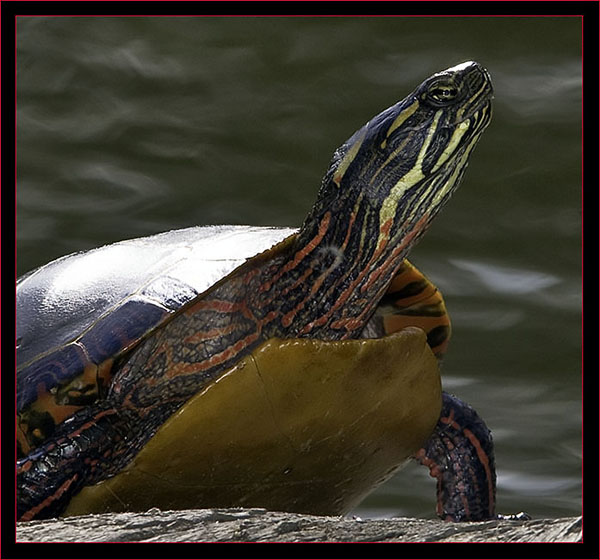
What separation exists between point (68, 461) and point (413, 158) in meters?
1.04

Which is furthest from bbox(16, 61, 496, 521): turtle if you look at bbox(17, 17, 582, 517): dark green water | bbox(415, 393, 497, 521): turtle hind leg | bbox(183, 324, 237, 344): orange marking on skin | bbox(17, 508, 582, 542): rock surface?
bbox(17, 17, 582, 517): dark green water

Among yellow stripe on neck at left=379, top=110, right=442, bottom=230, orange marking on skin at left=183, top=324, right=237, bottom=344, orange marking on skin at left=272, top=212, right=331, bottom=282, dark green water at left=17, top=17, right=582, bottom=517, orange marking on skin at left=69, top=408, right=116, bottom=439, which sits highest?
dark green water at left=17, top=17, right=582, bottom=517

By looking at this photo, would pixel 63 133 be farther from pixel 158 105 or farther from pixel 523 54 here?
pixel 523 54

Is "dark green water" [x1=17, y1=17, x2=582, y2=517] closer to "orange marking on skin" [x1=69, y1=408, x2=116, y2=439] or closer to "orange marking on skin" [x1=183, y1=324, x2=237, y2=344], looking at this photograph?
"orange marking on skin" [x1=183, y1=324, x2=237, y2=344]

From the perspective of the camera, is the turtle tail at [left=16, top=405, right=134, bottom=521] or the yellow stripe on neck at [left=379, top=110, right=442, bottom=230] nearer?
the turtle tail at [left=16, top=405, right=134, bottom=521]

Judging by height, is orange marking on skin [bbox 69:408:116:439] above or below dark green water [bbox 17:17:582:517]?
below

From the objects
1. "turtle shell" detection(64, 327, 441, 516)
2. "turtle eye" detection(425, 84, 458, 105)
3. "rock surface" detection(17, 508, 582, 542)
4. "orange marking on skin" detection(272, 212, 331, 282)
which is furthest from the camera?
"orange marking on skin" detection(272, 212, 331, 282)

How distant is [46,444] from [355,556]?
1.15m

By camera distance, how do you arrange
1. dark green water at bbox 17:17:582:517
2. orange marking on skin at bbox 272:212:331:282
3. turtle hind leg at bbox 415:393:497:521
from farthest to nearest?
1. dark green water at bbox 17:17:582:517
2. turtle hind leg at bbox 415:393:497:521
3. orange marking on skin at bbox 272:212:331:282

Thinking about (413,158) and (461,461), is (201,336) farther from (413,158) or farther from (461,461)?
(461,461)

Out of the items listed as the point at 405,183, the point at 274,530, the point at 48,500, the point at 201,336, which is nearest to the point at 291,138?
the point at 405,183

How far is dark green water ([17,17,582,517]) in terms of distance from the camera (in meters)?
4.70

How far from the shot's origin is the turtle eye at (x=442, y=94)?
2.43m
